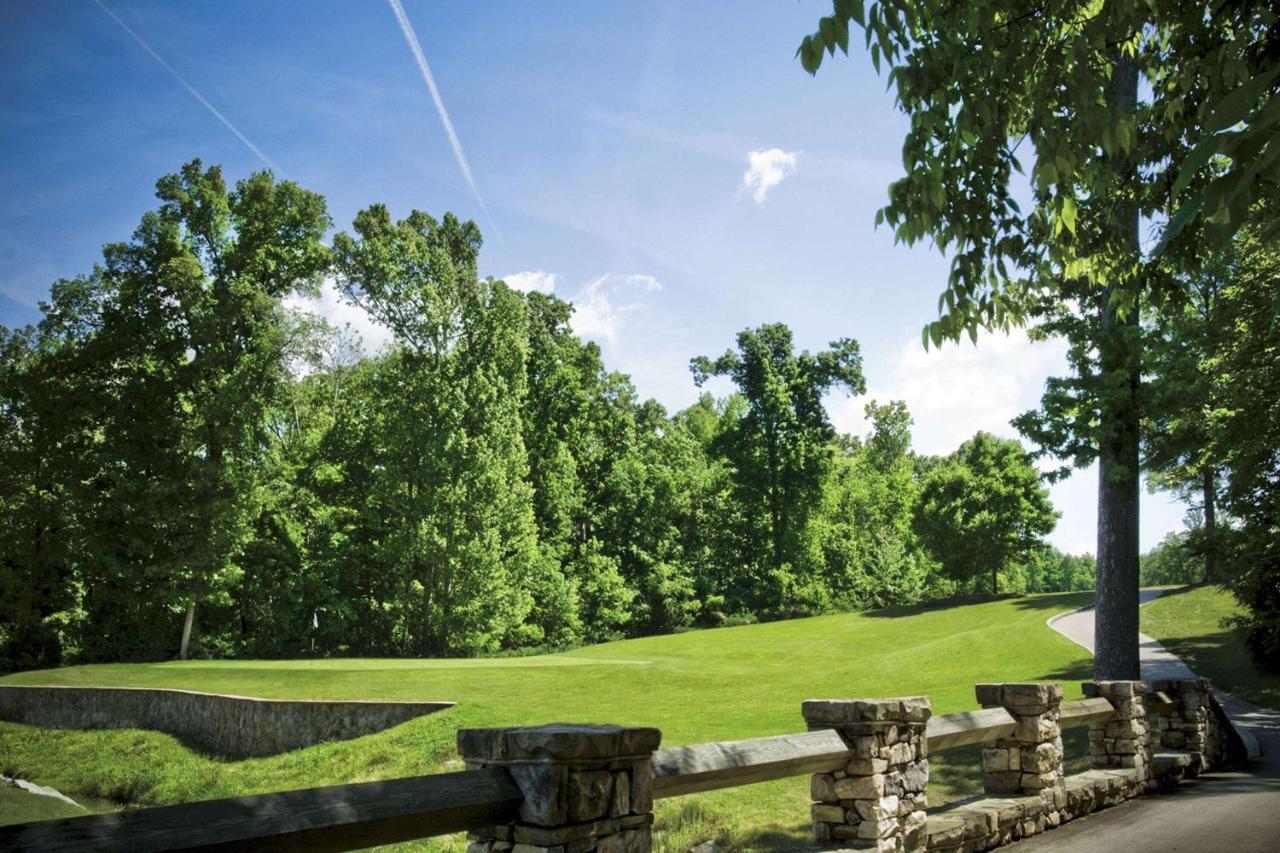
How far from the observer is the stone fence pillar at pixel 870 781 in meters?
5.45

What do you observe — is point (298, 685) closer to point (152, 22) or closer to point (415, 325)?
point (415, 325)

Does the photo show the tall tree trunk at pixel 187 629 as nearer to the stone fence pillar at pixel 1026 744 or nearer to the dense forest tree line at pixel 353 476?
the dense forest tree line at pixel 353 476

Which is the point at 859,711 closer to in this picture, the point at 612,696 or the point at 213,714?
the point at 612,696

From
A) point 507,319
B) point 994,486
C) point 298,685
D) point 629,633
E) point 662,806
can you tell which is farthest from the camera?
point 994,486

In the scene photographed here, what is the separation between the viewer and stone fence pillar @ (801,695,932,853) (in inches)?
214

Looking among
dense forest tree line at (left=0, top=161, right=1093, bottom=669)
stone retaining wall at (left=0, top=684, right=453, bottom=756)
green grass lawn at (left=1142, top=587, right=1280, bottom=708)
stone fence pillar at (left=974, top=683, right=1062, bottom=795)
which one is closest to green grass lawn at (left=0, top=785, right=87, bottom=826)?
stone retaining wall at (left=0, top=684, right=453, bottom=756)

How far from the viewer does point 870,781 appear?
5449mm

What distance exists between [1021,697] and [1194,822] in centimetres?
184

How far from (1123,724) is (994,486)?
3627cm

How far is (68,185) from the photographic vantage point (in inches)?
1244

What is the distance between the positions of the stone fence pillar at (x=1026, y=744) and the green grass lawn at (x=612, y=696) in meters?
2.02

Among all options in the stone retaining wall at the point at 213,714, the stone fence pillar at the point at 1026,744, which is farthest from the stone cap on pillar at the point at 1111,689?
the stone retaining wall at the point at 213,714

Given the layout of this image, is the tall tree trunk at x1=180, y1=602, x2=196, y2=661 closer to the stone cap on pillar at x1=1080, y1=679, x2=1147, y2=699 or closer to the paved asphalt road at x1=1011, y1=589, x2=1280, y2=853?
the stone cap on pillar at x1=1080, y1=679, x2=1147, y2=699

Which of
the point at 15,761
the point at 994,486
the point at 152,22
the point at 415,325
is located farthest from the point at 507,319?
the point at 994,486
